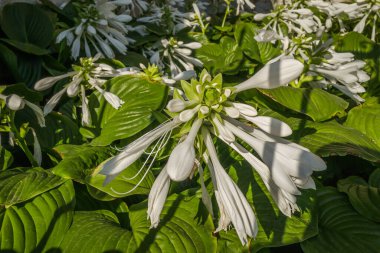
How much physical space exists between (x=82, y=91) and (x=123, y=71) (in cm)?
30

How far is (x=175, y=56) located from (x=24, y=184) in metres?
2.03

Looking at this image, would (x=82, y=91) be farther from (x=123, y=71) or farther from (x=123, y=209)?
(x=123, y=209)

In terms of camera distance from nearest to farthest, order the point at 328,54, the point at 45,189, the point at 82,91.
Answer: the point at 45,189 → the point at 82,91 → the point at 328,54

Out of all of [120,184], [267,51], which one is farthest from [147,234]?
[267,51]

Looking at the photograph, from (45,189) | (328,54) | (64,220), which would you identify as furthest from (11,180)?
(328,54)

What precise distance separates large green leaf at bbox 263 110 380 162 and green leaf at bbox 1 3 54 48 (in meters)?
2.04

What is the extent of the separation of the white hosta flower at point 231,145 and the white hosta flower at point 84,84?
2.78ft

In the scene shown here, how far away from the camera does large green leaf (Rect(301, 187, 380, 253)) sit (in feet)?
4.96

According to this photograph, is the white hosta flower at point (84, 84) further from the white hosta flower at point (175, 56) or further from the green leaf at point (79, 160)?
the white hosta flower at point (175, 56)

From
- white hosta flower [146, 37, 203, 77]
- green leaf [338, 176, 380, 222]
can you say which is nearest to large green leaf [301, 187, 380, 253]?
green leaf [338, 176, 380, 222]

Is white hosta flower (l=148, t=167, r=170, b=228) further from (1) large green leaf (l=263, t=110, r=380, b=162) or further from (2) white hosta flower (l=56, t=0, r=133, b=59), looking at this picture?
(2) white hosta flower (l=56, t=0, r=133, b=59)

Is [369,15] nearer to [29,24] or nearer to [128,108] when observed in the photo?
[128,108]

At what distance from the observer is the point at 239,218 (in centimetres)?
105

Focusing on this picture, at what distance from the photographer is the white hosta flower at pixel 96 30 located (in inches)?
110
